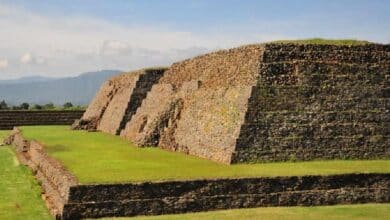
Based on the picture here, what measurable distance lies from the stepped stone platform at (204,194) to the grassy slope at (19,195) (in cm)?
Answer: 40

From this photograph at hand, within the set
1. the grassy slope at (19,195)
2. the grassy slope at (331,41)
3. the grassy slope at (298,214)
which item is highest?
the grassy slope at (331,41)

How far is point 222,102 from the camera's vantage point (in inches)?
853

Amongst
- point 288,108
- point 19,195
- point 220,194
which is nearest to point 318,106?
point 288,108

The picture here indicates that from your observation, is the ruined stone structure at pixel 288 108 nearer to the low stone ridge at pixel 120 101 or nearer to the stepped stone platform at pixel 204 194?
the stepped stone platform at pixel 204 194

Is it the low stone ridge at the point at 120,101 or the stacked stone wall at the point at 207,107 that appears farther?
the low stone ridge at the point at 120,101

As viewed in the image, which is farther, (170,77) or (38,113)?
(38,113)

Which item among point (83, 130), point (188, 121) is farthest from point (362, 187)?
point (83, 130)

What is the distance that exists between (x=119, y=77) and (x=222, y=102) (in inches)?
802

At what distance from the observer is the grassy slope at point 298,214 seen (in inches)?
556

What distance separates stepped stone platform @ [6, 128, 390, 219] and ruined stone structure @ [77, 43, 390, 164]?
3.20 m

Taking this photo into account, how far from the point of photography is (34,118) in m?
49.3

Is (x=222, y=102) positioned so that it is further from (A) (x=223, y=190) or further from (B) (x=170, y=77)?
(B) (x=170, y=77)

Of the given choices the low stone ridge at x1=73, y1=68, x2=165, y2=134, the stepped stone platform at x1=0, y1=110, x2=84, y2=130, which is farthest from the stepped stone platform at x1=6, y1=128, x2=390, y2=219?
the stepped stone platform at x1=0, y1=110, x2=84, y2=130

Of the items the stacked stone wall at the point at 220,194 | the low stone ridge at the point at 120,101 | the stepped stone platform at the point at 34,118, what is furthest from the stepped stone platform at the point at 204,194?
the stepped stone platform at the point at 34,118
